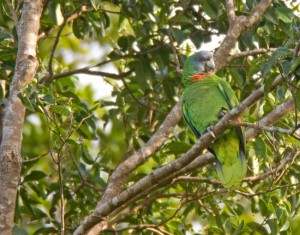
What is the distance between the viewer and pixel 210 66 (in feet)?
15.1

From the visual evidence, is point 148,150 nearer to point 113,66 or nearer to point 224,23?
point 224,23

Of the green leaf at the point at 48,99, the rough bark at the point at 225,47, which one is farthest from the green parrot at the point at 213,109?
the green leaf at the point at 48,99

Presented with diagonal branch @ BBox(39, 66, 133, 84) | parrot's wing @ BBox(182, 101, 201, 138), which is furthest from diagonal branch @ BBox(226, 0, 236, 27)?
diagonal branch @ BBox(39, 66, 133, 84)

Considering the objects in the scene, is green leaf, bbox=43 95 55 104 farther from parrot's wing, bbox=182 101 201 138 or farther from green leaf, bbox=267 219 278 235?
green leaf, bbox=267 219 278 235

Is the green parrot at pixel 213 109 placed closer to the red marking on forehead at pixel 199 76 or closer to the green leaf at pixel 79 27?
the red marking on forehead at pixel 199 76

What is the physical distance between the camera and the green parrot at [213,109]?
4.13m

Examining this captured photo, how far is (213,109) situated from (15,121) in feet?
3.93

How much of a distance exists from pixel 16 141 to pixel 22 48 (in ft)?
1.74

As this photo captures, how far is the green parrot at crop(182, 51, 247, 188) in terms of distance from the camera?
4129 mm

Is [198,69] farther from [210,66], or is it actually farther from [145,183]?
[145,183]

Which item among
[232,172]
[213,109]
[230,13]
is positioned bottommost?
[232,172]

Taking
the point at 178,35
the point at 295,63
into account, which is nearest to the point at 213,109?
the point at 178,35

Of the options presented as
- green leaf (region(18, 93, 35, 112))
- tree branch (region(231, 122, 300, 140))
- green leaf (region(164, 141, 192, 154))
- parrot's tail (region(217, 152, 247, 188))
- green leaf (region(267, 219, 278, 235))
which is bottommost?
green leaf (region(267, 219, 278, 235))

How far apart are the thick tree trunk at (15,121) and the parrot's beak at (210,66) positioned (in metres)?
1.11
